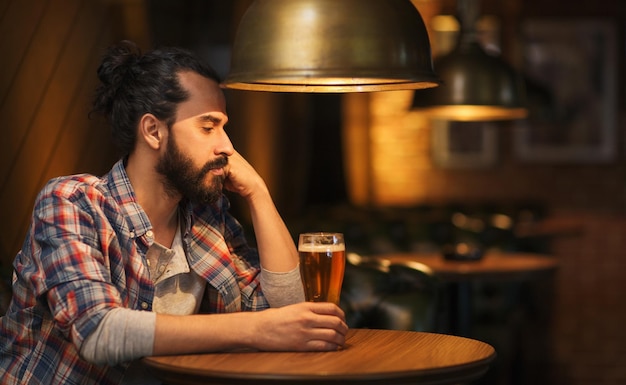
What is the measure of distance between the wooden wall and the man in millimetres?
644

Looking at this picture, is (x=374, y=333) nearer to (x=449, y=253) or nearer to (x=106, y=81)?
(x=106, y=81)

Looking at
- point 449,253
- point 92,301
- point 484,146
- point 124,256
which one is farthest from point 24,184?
point 484,146

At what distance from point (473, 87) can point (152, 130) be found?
1915 millimetres

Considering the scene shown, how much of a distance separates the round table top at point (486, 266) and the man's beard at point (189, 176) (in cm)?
171

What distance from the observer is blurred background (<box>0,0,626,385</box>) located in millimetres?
5508

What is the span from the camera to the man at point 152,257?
189 centimetres

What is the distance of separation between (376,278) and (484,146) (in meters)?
6.06

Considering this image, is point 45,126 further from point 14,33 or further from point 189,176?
point 189,176

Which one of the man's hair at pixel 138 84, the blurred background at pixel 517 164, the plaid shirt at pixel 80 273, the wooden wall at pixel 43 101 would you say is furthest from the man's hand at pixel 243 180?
the blurred background at pixel 517 164

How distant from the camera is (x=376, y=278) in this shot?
Answer: 2.90m

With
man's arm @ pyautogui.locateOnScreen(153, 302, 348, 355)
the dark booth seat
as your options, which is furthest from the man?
the dark booth seat

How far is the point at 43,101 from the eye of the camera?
3.08 meters

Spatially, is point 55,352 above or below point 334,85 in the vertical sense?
below

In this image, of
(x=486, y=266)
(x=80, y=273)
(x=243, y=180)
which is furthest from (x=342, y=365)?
(x=486, y=266)
